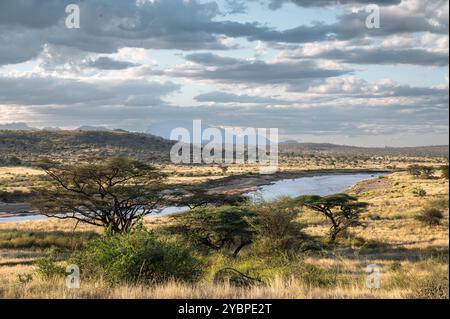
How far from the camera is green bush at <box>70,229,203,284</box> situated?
11.9 meters

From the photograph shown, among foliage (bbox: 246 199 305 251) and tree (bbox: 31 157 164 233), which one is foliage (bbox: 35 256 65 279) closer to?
foliage (bbox: 246 199 305 251)

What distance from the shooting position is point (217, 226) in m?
26.0

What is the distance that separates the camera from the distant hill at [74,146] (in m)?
148

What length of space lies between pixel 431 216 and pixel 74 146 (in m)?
141

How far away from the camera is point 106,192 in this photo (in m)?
31.4

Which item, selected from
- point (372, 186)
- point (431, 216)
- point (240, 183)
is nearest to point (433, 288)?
point (431, 216)

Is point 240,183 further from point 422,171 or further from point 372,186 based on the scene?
point 422,171

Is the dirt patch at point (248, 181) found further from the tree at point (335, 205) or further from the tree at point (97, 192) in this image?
the tree at point (97, 192)

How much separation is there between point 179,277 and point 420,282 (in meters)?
5.38

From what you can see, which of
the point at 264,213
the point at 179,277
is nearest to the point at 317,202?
the point at 264,213

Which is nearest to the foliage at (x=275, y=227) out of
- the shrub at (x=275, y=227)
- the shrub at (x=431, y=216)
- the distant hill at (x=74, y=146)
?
the shrub at (x=275, y=227)

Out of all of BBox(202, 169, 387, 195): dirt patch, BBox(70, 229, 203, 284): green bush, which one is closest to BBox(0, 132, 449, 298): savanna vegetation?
BBox(70, 229, 203, 284): green bush

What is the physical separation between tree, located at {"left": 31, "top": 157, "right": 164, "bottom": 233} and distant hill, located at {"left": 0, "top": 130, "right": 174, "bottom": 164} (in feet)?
340
